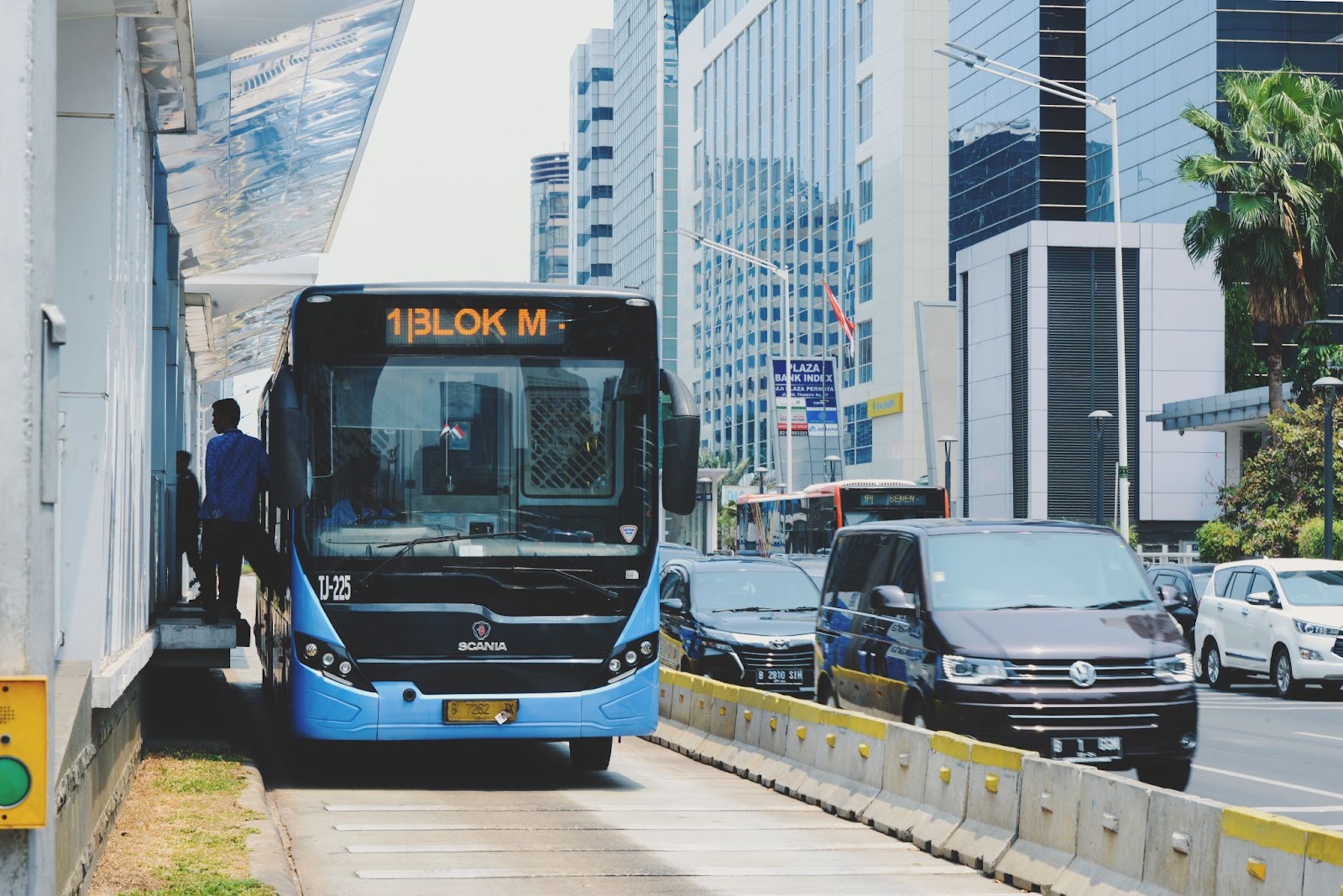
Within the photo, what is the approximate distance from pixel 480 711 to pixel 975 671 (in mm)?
3398

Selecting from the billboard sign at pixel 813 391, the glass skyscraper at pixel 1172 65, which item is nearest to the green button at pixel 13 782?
the billboard sign at pixel 813 391

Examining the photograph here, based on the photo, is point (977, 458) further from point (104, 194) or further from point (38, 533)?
point (38, 533)

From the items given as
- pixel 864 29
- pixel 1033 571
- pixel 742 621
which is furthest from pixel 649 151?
pixel 1033 571

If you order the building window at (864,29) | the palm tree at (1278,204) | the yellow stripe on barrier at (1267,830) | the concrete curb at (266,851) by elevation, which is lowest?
the concrete curb at (266,851)

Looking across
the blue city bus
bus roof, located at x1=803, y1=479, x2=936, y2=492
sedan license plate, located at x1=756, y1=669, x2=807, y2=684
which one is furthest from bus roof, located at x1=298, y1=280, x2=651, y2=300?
bus roof, located at x1=803, y1=479, x2=936, y2=492

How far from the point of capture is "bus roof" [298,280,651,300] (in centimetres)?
1291

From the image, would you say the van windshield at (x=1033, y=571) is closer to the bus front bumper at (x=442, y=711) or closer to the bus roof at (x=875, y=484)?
the bus front bumper at (x=442, y=711)

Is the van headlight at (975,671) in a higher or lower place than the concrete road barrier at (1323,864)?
higher

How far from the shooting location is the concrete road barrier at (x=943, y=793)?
1073 centimetres

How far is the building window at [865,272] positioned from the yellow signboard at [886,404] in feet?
16.1

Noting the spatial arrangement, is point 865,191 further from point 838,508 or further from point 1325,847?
point 1325,847

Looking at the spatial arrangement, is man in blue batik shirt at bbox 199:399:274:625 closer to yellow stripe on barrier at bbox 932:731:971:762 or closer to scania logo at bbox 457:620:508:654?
scania logo at bbox 457:620:508:654

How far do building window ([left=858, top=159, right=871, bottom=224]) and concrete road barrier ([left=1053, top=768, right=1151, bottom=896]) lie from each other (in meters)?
72.0

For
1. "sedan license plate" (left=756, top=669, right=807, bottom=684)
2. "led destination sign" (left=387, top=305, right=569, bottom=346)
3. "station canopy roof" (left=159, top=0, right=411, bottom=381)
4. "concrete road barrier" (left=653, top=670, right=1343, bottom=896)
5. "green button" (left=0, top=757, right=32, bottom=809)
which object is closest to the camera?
"green button" (left=0, top=757, right=32, bottom=809)
